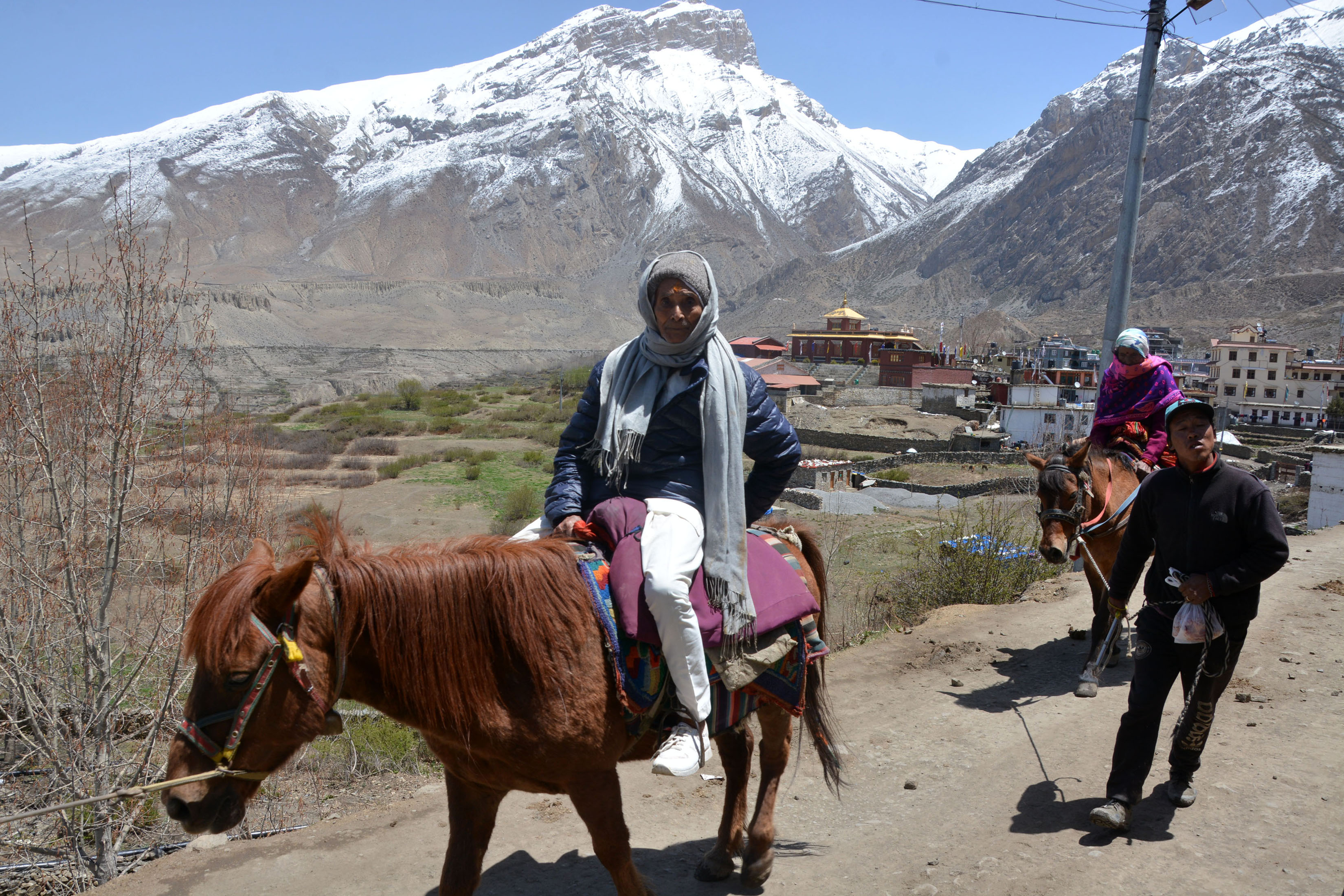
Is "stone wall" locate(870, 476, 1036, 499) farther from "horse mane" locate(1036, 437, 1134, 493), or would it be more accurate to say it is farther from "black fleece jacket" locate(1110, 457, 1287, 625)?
"black fleece jacket" locate(1110, 457, 1287, 625)

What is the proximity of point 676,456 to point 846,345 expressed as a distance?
7606cm

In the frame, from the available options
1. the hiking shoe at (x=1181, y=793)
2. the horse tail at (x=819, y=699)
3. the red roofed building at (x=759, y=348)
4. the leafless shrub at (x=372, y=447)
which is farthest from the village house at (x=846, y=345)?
the horse tail at (x=819, y=699)

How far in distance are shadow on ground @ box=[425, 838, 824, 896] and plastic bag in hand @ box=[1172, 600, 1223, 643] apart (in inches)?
77.4

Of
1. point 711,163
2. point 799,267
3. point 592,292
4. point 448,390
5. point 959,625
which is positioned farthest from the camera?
point 711,163

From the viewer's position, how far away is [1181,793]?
Answer: 409cm

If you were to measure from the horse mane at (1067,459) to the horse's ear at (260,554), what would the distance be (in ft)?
17.6

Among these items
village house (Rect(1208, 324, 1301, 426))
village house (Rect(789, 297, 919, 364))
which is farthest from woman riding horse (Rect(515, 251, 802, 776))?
village house (Rect(789, 297, 919, 364))

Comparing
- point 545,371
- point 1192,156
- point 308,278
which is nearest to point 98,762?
point 545,371

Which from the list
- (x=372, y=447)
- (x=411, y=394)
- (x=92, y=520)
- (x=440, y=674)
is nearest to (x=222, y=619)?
(x=440, y=674)

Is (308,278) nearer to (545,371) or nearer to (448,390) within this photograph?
(545,371)

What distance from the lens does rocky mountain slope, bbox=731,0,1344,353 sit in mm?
92375

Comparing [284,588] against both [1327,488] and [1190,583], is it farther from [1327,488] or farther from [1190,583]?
[1327,488]

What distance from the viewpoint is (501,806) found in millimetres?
Answer: 4668

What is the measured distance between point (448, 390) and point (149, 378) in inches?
2523
